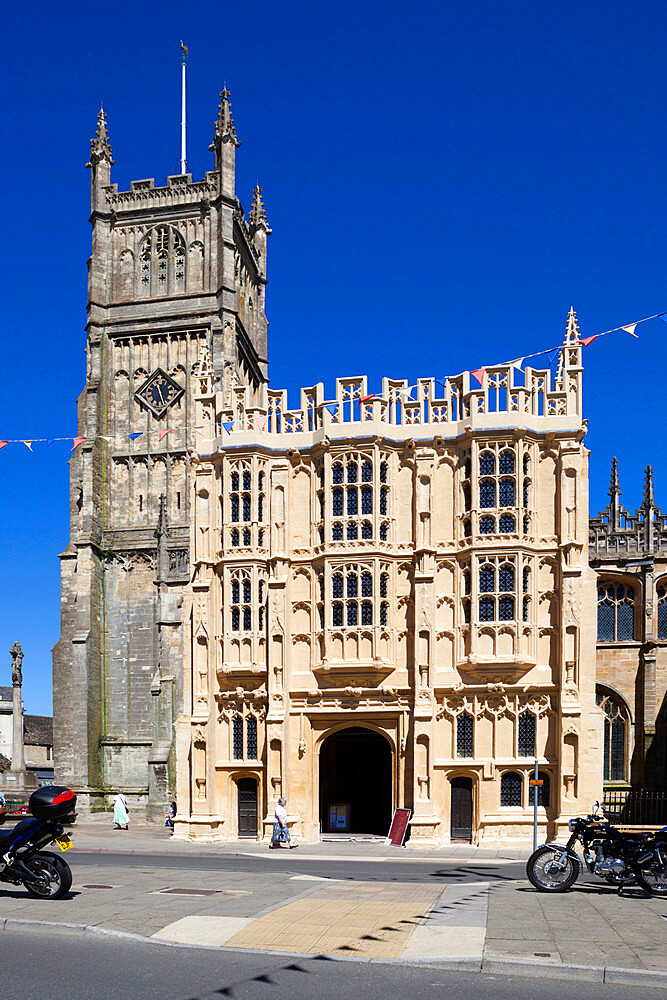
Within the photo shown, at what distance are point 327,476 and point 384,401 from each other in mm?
3169

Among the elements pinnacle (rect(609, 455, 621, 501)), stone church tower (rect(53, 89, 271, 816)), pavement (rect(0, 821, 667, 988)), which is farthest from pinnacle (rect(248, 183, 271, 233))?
pavement (rect(0, 821, 667, 988))

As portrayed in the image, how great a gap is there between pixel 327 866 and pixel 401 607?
432 inches

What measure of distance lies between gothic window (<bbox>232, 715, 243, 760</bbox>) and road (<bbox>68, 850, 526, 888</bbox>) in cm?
508

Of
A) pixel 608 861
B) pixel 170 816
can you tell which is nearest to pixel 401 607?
pixel 170 816

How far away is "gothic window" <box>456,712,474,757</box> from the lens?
3406cm

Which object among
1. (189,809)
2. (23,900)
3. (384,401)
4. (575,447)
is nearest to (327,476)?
(384,401)

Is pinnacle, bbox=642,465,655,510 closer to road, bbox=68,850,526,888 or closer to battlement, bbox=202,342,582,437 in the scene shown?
battlement, bbox=202,342,582,437

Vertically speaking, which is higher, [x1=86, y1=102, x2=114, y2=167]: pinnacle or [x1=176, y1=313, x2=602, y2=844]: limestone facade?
[x1=86, y1=102, x2=114, y2=167]: pinnacle

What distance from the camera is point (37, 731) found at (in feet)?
332

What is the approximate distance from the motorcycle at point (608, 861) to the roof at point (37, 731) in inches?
3367

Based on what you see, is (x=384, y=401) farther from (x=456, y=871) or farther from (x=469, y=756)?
(x=456, y=871)

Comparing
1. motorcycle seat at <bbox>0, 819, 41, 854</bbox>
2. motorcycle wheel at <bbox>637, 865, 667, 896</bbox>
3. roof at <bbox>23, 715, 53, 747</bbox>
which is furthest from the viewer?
roof at <bbox>23, 715, 53, 747</bbox>

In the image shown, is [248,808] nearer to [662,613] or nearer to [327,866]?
[327,866]

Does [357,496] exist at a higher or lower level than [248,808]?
higher
